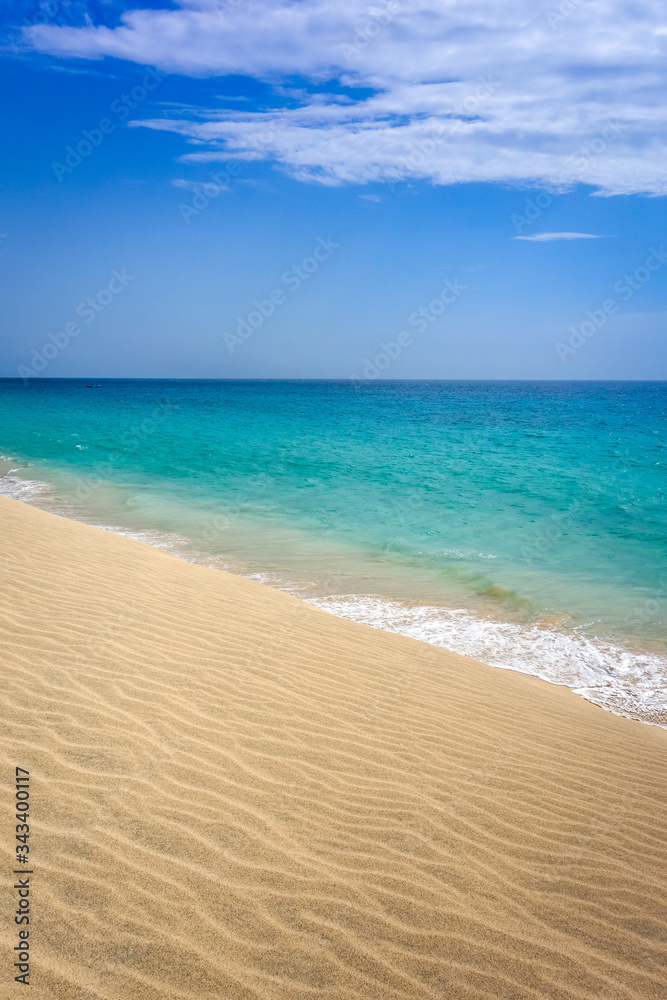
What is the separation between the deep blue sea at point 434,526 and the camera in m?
7.68

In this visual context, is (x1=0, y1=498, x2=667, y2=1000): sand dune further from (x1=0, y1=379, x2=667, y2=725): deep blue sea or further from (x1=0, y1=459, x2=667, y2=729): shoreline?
(x1=0, y1=379, x2=667, y2=725): deep blue sea

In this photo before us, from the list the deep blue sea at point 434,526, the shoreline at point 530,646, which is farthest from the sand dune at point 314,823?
the deep blue sea at point 434,526

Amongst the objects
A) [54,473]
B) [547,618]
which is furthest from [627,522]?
[54,473]

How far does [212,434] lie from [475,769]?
3188 cm

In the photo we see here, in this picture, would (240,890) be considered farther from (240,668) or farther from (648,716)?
(648,716)

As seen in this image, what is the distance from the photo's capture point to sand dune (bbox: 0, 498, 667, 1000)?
263cm

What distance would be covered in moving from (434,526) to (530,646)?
6.45 m

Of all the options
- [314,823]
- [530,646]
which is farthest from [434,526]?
[314,823]

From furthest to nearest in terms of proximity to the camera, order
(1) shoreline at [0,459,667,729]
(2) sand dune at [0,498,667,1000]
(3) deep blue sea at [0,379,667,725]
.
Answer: (3) deep blue sea at [0,379,667,725] < (1) shoreline at [0,459,667,729] < (2) sand dune at [0,498,667,1000]

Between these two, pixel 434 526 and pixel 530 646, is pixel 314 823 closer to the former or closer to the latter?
pixel 530 646

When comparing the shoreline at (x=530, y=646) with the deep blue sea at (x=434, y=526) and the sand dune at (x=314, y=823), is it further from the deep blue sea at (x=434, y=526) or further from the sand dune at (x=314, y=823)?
the sand dune at (x=314, y=823)

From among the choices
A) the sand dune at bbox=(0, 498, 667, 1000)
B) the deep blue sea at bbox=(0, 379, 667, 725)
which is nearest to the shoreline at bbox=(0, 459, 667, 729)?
the deep blue sea at bbox=(0, 379, 667, 725)

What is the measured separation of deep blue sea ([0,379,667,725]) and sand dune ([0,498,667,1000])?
1.75 metres

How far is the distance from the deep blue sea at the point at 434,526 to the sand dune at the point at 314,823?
5.75 feet
